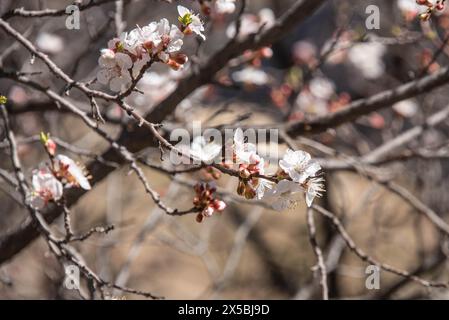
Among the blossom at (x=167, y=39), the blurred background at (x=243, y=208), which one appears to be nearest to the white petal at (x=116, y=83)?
the blossom at (x=167, y=39)

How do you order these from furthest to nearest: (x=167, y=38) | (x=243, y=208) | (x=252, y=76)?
(x=243, y=208) → (x=252, y=76) → (x=167, y=38)

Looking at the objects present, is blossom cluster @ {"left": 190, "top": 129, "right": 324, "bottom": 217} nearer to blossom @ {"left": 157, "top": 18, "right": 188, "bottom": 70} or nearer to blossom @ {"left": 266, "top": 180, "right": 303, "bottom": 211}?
blossom @ {"left": 266, "top": 180, "right": 303, "bottom": 211}

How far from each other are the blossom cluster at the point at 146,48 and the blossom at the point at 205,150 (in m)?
0.30

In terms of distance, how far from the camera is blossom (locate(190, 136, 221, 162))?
1.68 m

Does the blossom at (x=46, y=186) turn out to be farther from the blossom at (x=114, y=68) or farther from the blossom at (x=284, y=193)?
the blossom at (x=284, y=193)

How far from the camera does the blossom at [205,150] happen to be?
1.68m

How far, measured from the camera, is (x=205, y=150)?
1.77 m

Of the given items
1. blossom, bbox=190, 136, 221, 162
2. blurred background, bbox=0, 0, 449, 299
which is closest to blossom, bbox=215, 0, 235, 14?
blossom, bbox=190, 136, 221, 162

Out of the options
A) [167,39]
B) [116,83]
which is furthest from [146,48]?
[116,83]

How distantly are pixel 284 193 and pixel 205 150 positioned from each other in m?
0.32

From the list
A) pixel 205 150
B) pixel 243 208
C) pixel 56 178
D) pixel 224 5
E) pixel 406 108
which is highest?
pixel 406 108

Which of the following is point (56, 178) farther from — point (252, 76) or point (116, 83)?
point (252, 76)
